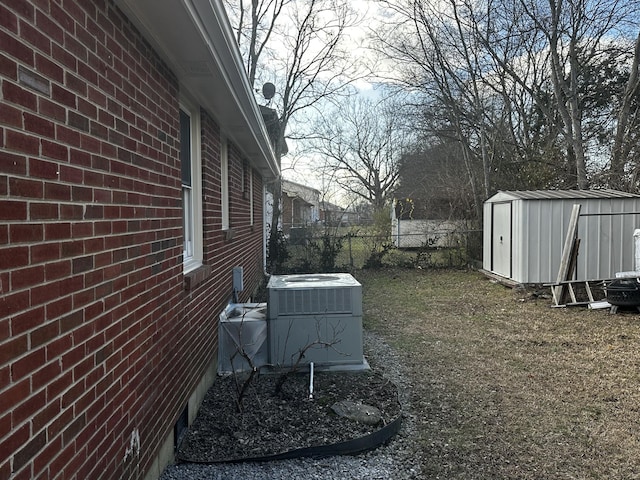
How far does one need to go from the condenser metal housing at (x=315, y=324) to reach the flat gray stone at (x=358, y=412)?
90 cm

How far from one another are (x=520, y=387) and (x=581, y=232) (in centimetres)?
656

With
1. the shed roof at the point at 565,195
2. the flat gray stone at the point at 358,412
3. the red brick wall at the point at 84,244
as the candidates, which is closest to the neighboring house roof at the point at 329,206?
the shed roof at the point at 565,195

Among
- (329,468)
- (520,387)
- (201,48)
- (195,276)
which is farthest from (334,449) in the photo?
(201,48)

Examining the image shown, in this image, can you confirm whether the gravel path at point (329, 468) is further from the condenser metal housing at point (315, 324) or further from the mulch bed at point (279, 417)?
the condenser metal housing at point (315, 324)

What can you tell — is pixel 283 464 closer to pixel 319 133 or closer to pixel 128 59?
pixel 128 59

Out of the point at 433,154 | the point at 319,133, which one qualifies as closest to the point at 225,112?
the point at 319,133

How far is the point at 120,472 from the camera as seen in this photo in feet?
7.30

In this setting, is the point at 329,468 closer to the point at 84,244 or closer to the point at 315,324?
the point at 315,324

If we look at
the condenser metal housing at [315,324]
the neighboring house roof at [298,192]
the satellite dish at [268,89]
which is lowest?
the condenser metal housing at [315,324]

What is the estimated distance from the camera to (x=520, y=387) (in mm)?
4832

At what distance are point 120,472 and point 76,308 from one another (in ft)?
3.06

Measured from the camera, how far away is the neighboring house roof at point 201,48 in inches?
99.3

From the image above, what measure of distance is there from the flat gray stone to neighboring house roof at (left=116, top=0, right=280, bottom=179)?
2.78 m

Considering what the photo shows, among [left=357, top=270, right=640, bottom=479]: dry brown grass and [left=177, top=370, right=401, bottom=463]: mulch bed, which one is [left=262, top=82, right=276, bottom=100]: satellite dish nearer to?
[left=357, top=270, right=640, bottom=479]: dry brown grass
